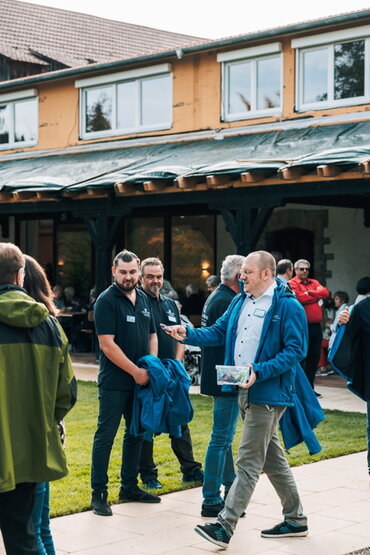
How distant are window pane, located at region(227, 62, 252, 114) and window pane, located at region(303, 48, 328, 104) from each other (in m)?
1.14

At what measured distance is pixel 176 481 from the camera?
24.5ft

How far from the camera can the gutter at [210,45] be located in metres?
15.1

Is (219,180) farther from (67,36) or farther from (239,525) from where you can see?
(67,36)

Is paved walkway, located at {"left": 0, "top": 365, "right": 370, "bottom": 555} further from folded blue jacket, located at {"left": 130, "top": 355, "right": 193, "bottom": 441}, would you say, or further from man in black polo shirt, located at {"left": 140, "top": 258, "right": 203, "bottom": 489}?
folded blue jacket, located at {"left": 130, "top": 355, "right": 193, "bottom": 441}

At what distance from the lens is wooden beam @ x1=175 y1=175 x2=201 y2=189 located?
13531mm

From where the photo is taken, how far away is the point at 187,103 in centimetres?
1758

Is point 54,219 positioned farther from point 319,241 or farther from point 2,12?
point 2,12

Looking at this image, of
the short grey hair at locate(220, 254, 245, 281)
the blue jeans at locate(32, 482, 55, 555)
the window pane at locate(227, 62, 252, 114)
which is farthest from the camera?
the window pane at locate(227, 62, 252, 114)

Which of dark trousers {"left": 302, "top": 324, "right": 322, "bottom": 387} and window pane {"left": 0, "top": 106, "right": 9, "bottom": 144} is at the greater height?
window pane {"left": 0, "top": 106, "right": 9, "bottom": 144}

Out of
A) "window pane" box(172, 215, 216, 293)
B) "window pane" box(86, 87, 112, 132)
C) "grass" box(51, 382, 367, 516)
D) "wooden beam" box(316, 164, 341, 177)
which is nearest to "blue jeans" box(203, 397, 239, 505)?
"grass" box(51, 382, 367, 516)

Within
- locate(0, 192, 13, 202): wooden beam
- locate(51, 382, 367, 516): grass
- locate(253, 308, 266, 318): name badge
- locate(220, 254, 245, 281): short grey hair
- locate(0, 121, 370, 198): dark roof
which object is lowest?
locate(51, 382, 367, 516): grass

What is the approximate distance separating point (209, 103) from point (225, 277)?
35.7 ft

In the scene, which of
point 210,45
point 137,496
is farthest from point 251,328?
point 210,45

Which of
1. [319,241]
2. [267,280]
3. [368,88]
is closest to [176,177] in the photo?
[368,88]
